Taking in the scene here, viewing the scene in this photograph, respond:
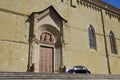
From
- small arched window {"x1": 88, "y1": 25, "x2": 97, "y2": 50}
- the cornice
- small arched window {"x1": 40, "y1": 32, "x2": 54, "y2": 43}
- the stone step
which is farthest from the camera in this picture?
the cornice

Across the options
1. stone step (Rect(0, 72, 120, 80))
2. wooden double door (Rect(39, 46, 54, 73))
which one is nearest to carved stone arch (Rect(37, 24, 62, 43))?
wooden double door (Rect(39, 46, 54, 73))

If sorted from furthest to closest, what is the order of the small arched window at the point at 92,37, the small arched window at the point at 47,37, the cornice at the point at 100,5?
the cornice at the point at 100,5 → the small arched window at the point at 92,37 → the small arched window at the point at 47,37

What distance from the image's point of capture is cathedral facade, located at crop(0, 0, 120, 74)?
1600cm

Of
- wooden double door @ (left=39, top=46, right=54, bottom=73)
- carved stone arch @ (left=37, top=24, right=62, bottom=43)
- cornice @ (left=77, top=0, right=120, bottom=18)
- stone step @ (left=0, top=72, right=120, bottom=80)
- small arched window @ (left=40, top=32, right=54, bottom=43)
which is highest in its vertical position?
cornice @ (left=77, top=0, right=120, bottom=18)

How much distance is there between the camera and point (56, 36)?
19031mm

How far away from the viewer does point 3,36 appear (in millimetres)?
15594

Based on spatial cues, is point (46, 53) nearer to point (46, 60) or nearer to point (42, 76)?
point (46, 60)

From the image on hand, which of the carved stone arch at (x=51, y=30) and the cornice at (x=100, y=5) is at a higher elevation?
the cornice at (x=100, y=5)

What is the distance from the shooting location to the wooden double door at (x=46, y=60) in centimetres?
1720

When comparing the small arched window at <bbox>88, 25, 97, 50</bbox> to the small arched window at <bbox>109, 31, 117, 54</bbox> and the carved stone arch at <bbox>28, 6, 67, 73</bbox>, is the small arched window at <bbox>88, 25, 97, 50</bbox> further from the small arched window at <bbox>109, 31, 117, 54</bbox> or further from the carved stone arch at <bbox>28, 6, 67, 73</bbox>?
the carved stone arch at <bbox>28, 6, 67, 73</bbox>

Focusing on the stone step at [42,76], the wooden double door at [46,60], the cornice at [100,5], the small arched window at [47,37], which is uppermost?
the cornice at [100,5]

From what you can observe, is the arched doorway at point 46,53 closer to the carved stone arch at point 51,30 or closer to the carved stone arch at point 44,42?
the carved stone arch at point 44,42

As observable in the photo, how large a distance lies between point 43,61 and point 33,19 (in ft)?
12.7

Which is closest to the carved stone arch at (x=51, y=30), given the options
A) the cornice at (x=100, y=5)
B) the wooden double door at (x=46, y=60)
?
the wooden double door at (x=46, y=60)
